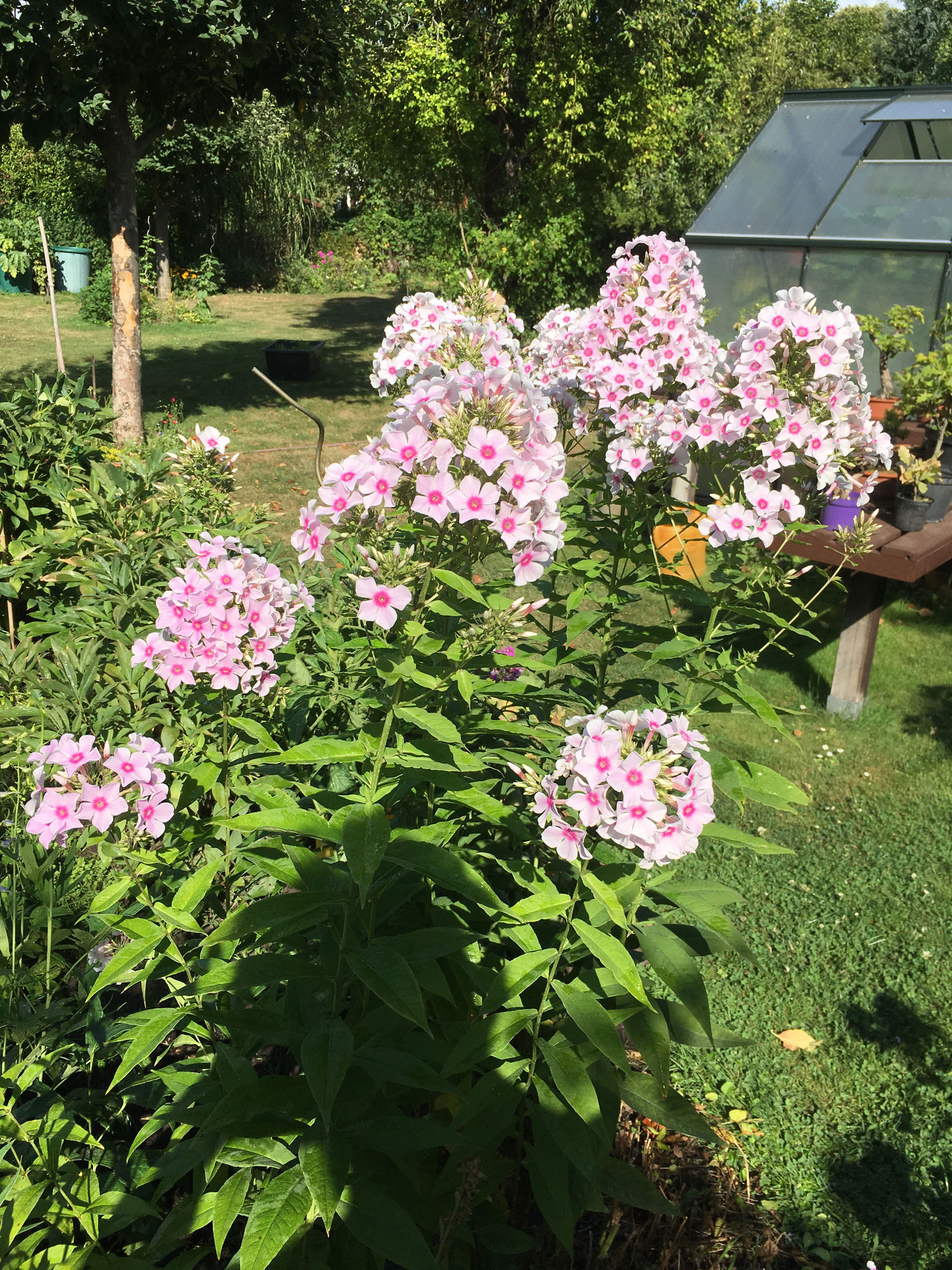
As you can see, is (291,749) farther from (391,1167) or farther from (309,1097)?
(391,1167)

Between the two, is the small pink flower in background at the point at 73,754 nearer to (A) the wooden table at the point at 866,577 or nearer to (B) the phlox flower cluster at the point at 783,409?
(B) the phlox flower cluster at the point at 783,409

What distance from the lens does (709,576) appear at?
2533 mm

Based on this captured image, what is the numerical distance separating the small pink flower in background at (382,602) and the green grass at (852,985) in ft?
5.58

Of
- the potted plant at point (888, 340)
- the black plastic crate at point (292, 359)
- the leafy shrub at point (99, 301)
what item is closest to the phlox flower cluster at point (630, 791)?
the potted plant at point (888, 340)

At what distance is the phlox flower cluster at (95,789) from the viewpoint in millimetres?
1721

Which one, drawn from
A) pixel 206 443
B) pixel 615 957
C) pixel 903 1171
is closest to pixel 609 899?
pixel 615 957

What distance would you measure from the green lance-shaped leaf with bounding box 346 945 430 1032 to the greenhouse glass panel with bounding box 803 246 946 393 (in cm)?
621

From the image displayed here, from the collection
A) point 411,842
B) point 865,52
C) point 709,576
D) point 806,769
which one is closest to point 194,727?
point 411,842

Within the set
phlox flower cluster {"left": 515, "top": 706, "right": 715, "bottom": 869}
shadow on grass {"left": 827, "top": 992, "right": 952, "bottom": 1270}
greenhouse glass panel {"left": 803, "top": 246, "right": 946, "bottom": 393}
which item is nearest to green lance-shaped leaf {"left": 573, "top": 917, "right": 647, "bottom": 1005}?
phlox flower cluster {"left": 515, "top": 706, "right": 715, "bottom": 869}

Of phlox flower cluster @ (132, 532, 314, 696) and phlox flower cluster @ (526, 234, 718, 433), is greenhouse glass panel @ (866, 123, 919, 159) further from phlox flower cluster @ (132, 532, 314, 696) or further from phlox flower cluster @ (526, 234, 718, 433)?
phlox flower cluster @ (132, 532, 314, 696)

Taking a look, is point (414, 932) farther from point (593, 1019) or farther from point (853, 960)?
point (853, 960)

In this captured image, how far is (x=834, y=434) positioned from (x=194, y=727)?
5.89 ft

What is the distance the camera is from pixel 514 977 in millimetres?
1626

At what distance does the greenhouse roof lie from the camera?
6734 millimetres
